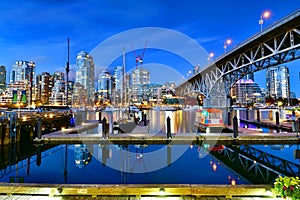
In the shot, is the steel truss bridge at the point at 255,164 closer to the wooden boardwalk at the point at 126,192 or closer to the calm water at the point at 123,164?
the calm water at the point at 123,164

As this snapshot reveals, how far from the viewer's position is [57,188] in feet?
21.5

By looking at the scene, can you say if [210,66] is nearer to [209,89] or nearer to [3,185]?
[209,89]

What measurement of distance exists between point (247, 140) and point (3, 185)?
54.8ft

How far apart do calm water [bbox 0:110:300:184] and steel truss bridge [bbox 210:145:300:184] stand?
299mm

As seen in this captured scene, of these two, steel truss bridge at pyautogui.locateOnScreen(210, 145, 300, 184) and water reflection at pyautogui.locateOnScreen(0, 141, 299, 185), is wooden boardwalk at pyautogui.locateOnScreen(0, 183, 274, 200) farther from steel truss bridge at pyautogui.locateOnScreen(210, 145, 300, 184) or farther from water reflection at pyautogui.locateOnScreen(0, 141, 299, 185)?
steel truss bridge at pyautogui.locateOnScreen(210, 145, 300, 184)

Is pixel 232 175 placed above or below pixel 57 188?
below

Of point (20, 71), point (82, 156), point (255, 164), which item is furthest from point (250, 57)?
point (20, 71)

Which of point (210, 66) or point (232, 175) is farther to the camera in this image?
point (210, 66)

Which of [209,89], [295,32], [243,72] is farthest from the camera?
[209,89]

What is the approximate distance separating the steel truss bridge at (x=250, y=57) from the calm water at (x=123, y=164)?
25608 millimetres

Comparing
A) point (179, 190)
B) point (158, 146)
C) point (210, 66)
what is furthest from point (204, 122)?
point (210, 66)

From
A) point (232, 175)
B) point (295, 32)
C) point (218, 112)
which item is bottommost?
point (232, 175)

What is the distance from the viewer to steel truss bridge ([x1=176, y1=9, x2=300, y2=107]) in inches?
1393

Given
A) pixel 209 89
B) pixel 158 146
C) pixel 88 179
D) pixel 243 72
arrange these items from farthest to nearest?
pixel 209 89 < pixel 243 72 < pixel 158 146 < pixel 88 179
